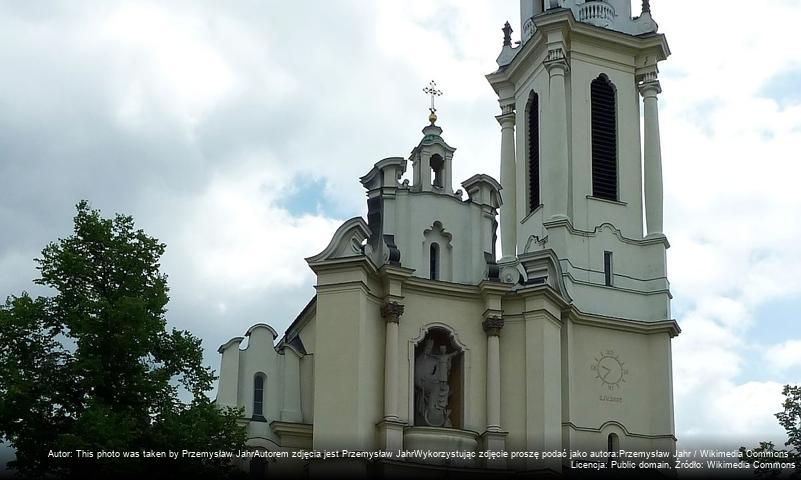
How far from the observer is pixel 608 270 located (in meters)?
35.0

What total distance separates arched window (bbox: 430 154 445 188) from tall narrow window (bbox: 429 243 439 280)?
175cm

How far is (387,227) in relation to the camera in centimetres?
3061

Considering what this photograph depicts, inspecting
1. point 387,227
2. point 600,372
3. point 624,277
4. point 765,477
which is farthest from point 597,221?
point 765,477

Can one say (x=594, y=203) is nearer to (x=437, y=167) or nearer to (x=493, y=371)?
(x=437, y=167)

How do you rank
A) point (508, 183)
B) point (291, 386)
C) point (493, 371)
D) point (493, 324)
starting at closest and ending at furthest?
point (291, 386) < point (493, 371) < point (493, 324) < point (508, 183)

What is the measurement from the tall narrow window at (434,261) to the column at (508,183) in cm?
676

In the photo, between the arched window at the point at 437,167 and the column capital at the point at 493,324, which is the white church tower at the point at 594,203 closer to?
the column capital at the point at 493,324

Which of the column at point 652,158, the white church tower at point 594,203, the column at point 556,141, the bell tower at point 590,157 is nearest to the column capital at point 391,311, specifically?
the white church tower at point 594,203

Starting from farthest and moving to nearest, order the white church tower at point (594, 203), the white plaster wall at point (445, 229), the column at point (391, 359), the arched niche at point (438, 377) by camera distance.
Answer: the white church tower at point (594, 203) → the white plaster wall at point (445, 229) → the arched niche at point (438, 377) → the column at point (391, 359)

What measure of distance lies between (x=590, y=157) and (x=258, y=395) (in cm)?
1257

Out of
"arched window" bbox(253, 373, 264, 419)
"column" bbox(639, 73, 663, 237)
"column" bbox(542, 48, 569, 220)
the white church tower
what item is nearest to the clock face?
the white church tower

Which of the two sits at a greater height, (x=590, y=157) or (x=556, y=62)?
(x=556, y=62)

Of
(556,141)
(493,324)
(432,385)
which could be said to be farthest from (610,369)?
(556,141)

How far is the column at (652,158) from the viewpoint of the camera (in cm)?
3597
